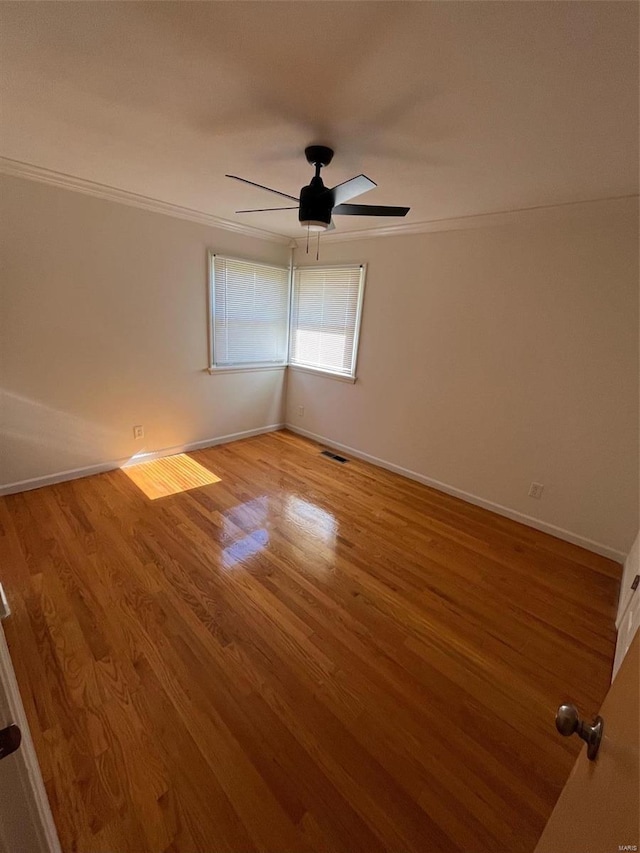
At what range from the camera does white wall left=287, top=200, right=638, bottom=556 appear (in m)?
2.27

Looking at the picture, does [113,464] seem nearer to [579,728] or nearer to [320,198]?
[320,198]

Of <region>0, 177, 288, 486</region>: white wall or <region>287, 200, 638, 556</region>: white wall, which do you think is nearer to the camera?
<region>287, 200, 638, 556</region>: white wall

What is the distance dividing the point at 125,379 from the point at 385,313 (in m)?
2.49

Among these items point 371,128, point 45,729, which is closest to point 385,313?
point 371,128

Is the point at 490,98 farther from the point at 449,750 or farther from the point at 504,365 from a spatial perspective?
the point at 449,750

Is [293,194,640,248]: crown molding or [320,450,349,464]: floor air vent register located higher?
[293,194,640,248]: crown molding

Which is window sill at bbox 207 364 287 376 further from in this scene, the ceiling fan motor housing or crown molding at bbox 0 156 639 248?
the ceiling fan motor housing

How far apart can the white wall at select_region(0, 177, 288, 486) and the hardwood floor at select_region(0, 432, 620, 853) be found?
2.01 ft

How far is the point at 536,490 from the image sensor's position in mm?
2715

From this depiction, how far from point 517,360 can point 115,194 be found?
3.35 metres

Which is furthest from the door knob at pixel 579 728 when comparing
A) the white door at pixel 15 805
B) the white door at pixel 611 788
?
the white door at pixel 15 805

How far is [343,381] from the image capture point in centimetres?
386

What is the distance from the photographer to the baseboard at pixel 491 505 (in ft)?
8.20

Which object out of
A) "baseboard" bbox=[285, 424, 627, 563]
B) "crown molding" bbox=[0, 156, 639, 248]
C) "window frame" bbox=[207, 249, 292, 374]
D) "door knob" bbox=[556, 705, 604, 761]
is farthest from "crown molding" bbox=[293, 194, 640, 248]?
"door knob" bbox=[556, 705, 604, 761]
